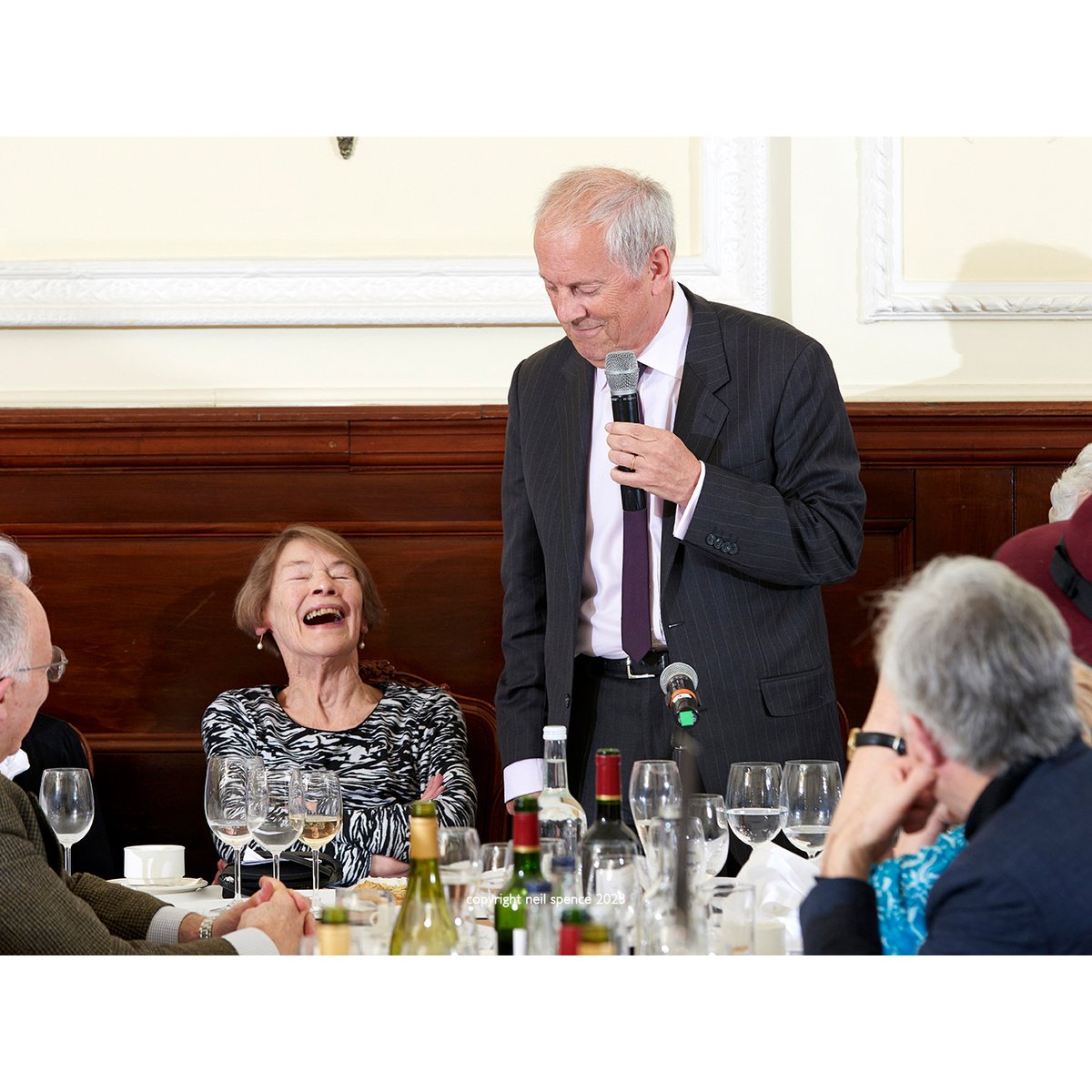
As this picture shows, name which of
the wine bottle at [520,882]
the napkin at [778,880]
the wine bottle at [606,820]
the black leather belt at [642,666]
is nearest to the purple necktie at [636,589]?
the black leather belt at [642,666]

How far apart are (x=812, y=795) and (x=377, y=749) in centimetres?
129

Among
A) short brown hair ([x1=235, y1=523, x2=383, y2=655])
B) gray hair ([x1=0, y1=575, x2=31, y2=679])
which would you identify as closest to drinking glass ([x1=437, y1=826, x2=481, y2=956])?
gray hair ([x1=0, y1=575, x2=31, y2=679])

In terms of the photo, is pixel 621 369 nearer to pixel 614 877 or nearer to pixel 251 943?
pixel 614 877

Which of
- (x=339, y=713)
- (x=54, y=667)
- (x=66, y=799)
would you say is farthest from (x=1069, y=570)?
(x=339, y=713)

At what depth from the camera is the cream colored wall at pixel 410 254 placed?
3602mm

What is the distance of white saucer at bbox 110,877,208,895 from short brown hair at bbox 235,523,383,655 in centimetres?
92

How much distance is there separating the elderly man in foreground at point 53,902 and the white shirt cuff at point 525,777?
0.69 meters

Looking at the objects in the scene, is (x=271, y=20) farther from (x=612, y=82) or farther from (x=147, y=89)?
(x=612, y=82)

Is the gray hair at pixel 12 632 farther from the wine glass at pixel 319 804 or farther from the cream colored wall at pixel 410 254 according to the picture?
the cream colored wall at pixel 410 254

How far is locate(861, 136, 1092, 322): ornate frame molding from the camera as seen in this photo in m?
3.56

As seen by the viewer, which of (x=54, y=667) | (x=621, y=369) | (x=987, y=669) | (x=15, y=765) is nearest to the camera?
(x=987, y=669)

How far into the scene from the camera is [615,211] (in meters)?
2.43
